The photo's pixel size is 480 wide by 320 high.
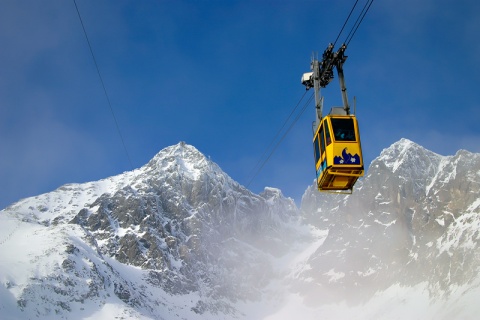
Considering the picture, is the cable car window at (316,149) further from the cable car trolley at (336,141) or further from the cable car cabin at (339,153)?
the cable car cabin at (339,153)

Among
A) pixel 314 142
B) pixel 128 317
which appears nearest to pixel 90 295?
pixel 128 317

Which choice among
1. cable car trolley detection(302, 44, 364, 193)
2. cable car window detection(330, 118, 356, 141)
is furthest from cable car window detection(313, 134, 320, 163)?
cable car window detection(330, 118, 356, 141)

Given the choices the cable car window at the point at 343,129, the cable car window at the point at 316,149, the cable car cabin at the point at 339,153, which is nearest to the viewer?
the cable car cabin at the point at 339,153

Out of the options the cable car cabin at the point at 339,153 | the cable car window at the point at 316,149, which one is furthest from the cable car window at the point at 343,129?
the cable car window at the point at 316,149

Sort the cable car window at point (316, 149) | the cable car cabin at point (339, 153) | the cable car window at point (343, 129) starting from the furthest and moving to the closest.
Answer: the cable car window at point (316, 149), the cable car window at point (343, 129), the cable car cabin at point (339, 153)

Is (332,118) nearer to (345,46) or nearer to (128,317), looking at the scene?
(345,46)

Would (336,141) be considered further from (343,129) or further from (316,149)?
(316,149)

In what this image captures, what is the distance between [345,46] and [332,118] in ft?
10.9

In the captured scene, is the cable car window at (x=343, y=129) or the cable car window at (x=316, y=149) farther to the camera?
the cable car window at (x=316, y=149)

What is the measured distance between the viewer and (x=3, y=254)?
17275 centimetres

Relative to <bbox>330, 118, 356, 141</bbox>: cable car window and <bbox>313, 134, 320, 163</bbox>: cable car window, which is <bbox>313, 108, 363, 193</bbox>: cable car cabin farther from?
<bbox>313, 134, 320, 163</bbox>: cable car window

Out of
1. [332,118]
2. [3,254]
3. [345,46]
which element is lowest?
[332,118]

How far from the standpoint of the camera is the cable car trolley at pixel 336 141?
68.9 feet

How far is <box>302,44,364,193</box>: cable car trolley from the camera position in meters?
21.0
